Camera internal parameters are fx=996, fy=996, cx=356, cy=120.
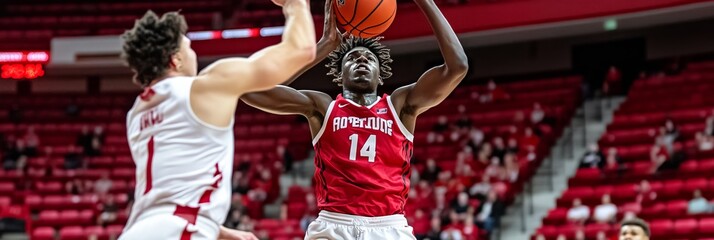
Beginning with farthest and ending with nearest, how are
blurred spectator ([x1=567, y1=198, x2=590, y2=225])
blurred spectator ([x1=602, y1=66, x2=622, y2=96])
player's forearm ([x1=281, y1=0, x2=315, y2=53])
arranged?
blurred spectator ([x1=602, y1=66, x2=622, y2=96])
blurred spectator ([x1=567, y1=198, x2=590, y2=225])
player's forearm ([x1=281, y1=0, x2=315, y2=53])

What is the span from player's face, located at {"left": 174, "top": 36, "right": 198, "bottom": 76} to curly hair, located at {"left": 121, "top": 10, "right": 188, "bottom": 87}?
1.3 inches

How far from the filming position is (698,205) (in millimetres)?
13055

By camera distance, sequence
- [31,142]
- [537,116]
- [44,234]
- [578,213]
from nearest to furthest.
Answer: [578,213] → [44,234] → [537,116] → [31,142]

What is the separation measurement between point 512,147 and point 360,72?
10.9 meters

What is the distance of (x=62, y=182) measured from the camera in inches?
748

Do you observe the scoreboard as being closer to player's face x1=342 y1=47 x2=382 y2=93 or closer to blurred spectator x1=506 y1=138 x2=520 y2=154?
blurred spectator x1=506 y1=138 x2=520 y2=154

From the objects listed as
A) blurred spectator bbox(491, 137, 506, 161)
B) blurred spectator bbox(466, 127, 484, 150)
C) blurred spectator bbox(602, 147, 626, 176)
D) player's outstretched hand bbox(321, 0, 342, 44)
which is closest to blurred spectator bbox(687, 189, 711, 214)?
blurred spectator bbox(602, 147, 626, 176)

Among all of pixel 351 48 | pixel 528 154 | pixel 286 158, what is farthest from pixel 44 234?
pixel 351 48

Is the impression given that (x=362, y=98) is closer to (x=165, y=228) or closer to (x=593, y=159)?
(x=165, y=228)

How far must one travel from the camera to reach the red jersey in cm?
558

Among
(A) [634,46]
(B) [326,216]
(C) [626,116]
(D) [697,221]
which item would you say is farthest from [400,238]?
(A) [634,46]

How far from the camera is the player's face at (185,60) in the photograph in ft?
12.3

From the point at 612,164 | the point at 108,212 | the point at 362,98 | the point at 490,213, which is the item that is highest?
the point at 362,98

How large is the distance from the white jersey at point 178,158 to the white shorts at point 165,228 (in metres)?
0.03
